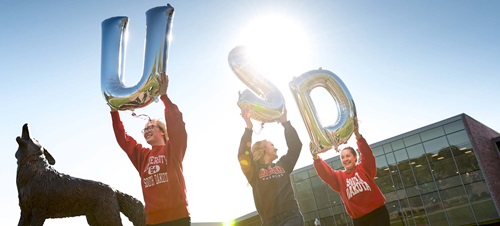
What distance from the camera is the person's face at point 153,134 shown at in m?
3.73

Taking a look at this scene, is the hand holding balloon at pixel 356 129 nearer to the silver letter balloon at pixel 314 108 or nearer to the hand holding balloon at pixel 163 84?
the silver letter balloon at pixel 314 108

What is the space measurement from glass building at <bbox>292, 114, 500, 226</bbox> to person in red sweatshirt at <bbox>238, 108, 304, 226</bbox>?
64.8 feet

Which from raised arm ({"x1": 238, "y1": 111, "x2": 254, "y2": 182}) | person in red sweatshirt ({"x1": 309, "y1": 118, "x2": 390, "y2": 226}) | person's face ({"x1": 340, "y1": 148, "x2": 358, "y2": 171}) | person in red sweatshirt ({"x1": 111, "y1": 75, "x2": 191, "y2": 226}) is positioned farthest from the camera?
person's face ({"x1": 340, "y1": 148, "x2": 358, "y2": 171})

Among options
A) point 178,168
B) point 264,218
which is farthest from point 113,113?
point 264,218

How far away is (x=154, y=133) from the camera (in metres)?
3.73

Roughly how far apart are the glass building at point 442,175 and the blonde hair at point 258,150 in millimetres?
19682

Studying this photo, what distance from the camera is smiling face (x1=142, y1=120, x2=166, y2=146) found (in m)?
3.73

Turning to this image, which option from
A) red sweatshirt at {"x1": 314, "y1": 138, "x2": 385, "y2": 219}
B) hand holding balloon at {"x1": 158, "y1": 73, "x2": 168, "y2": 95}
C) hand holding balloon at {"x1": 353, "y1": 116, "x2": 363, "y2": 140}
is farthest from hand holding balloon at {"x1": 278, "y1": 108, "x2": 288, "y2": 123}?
hand holding balloon at {"x1": 158, "y1": 73, "x2": 168, "y2": 95}

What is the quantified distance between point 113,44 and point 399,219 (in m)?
24.2

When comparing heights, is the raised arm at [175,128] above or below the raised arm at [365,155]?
above

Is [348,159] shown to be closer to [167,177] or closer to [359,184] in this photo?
[359,184]

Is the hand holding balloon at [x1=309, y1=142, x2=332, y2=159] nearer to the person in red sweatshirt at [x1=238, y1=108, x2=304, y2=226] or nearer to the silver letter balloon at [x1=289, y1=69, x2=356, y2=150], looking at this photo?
the silver letter balloon at [x1=289, y1=69, x2=356, y2=150]

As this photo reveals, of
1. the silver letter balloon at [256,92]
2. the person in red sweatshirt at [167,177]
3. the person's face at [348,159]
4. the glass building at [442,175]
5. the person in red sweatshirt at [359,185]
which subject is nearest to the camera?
the person in red sweatshirt at [167,177]

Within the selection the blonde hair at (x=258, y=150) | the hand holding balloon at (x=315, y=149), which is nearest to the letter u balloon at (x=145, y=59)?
the blonde hair at (x=258, y=150)
